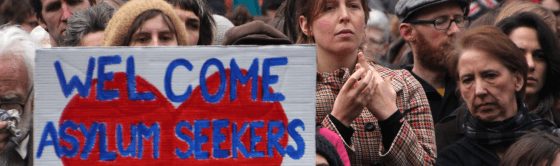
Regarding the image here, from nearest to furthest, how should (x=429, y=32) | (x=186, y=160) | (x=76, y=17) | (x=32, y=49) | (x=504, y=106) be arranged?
(x=186, y=160) < (x=32, y=49) < (x=504, y=106) < (x=76, y=17) < (x=429, y=32)

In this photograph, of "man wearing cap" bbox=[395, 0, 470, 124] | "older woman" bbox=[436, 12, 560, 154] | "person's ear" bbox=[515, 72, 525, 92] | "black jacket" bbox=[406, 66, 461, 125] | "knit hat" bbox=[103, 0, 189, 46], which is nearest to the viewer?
"knit hat" bbox=[103, 0, 189, 46]

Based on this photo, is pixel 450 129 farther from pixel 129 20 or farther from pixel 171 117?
pixel 171 117

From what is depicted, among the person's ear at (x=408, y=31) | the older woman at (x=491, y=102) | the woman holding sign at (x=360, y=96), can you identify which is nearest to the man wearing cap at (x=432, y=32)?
the person's ear at (x=408, y=31)

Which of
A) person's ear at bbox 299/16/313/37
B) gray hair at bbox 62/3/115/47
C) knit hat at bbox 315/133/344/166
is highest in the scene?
gray hair at bbox 62/3/115/47

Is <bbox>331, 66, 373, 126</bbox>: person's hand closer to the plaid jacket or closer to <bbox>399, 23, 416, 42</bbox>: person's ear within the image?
the plaid jacket

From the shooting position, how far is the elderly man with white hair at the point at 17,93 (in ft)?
9.14

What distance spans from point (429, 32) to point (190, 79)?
2455 millimetres

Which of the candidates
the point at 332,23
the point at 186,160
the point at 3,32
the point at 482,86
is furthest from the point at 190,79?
the point at 482,86

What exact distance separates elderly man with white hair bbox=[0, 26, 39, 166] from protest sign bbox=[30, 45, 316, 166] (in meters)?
0.87

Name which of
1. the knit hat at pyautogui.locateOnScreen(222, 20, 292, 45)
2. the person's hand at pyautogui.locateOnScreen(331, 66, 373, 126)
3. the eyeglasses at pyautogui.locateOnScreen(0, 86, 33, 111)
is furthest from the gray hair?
the person's hand at pyautogui.locateOnScreen(331, 66, 373, 126)

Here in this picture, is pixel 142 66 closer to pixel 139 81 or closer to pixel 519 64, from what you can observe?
pixel 139 81

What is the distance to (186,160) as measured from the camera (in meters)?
1.98

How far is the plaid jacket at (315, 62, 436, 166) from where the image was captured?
8.69 feet

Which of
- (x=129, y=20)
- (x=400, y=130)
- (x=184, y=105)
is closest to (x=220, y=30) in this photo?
(x=129, y=20)
